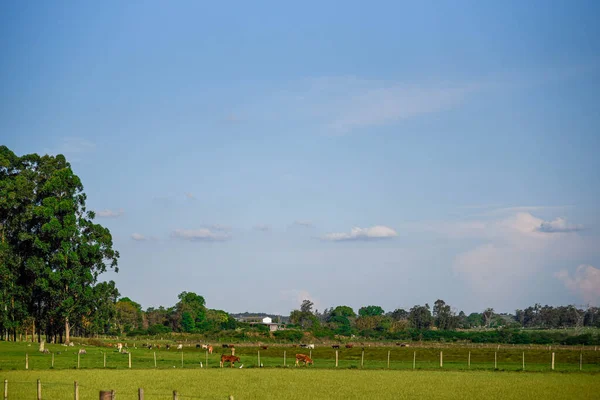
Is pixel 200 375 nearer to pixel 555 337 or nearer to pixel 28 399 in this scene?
pixel 28 399

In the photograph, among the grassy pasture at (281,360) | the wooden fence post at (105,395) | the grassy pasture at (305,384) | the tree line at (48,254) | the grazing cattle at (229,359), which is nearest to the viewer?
the wooden fence post at (105,395)

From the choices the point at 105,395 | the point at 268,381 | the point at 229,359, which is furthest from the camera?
the point at 229,359

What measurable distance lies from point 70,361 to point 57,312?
2904cm

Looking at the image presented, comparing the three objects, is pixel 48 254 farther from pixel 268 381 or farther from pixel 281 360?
pixel 268 381

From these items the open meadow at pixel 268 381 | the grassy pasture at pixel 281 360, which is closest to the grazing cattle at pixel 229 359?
the open meadow at pixel 268 381

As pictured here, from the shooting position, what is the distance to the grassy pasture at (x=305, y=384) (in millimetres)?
43344

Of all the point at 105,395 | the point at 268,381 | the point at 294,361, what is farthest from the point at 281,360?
the point at 105,395

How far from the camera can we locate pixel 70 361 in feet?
237

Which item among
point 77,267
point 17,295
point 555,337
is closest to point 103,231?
point 77,267

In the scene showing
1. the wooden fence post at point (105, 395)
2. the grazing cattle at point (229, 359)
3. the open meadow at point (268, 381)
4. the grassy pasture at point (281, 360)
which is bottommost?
the grassy pasture at point (281, 360)

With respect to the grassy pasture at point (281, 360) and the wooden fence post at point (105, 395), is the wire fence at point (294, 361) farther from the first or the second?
the wooden fence post at point (105, 395)

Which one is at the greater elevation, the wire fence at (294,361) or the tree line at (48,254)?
the tree line at (48,254)

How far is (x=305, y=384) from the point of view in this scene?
50.9 metres

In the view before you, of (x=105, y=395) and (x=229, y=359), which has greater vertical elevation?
(x=105, y=395)
